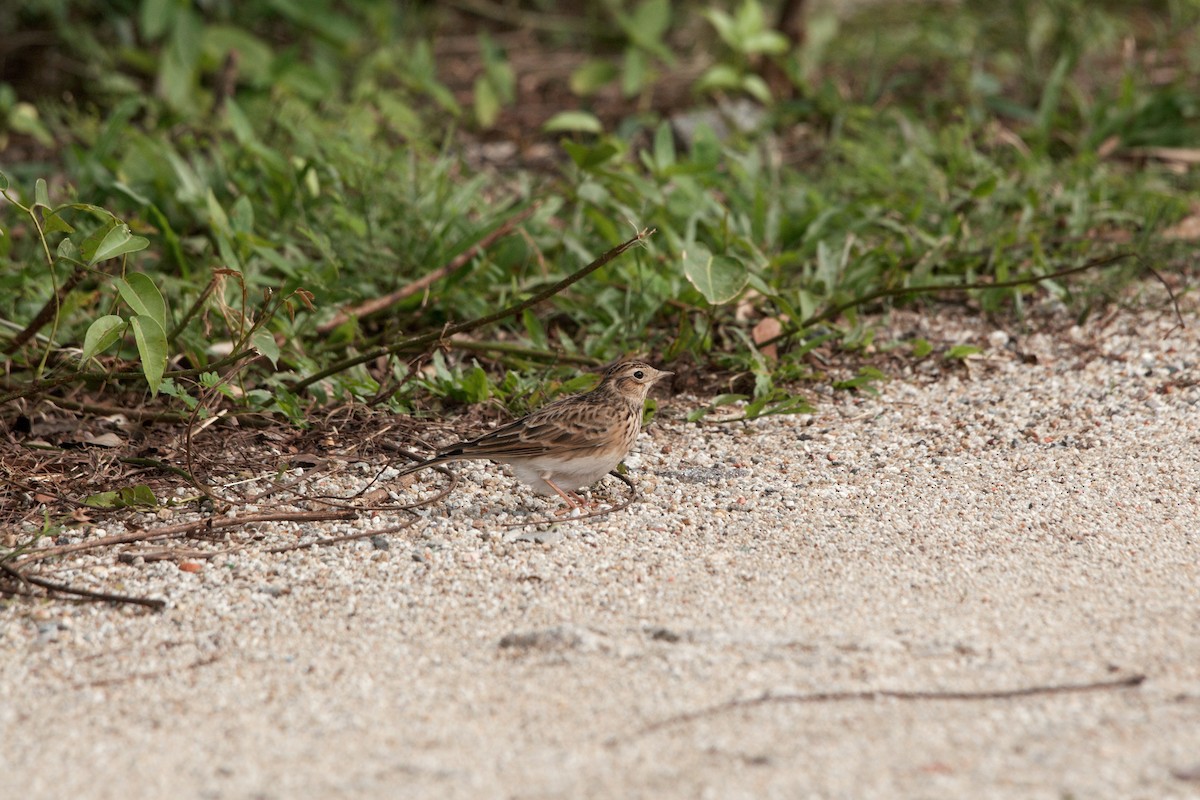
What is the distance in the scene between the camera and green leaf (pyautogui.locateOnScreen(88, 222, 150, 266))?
14.7 ft

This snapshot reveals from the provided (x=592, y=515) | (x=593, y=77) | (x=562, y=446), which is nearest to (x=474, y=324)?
(x=562, y=446)

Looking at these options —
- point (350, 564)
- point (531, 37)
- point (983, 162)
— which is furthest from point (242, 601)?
point (531, 37)

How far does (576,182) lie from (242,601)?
11.3 feet

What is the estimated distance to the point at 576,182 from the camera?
22.9 feet

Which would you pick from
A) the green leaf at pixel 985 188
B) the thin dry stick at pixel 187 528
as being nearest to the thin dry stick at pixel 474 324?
the thin dry stick at pixel 187 528

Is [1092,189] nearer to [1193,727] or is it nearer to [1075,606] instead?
[1075,606]

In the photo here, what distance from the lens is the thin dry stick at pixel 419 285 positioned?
6.12 m

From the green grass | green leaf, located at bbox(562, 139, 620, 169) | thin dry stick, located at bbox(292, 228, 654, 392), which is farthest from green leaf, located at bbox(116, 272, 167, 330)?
green leaf, located at bbox(562, 139, 620, 169)

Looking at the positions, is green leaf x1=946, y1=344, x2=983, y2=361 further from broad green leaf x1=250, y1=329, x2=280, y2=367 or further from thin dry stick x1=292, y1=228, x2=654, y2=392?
broad green leaf x1=250, y1=329, x2=280, y2=367

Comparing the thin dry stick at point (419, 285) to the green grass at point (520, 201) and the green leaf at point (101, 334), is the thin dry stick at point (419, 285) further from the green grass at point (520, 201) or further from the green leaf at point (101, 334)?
the green leaf at point (101, 334)

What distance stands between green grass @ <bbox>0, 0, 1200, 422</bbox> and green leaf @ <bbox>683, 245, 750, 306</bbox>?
0.01 meters

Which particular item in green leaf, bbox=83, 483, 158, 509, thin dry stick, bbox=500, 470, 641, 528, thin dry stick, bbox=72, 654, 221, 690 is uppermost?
thin dry stick, bbox=72, 654, 221, 690

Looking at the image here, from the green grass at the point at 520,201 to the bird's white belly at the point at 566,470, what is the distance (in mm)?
802

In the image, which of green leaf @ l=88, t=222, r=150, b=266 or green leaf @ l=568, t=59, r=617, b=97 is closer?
green leaf @ l=88, t=222, r=150, b=266
